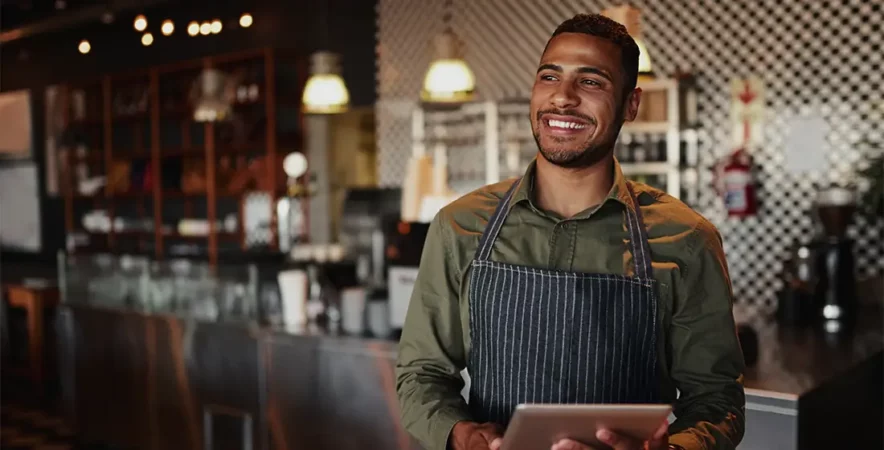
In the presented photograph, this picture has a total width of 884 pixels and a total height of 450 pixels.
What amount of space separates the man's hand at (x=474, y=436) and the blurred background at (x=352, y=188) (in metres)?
1.14

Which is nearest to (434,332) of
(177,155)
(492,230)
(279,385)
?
(492,230)

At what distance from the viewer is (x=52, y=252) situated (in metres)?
9.63

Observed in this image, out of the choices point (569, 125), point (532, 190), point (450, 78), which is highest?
point (450, 78)

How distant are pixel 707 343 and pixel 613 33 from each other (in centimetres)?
58

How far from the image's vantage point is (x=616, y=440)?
51.8 inches

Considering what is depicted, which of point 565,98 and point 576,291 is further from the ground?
point 565,98

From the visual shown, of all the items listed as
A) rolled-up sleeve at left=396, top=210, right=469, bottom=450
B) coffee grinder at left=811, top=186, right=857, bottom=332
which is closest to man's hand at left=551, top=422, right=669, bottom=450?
rolled-up sleeve at left=396, top=210, right=469, bottom=450

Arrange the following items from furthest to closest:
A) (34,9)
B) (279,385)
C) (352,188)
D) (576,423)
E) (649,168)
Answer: (352,188)
(34,9)
(649,168)
(279,385)
(576,423)

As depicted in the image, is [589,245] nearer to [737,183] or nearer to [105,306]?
[737,183]

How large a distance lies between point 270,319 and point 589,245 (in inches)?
111

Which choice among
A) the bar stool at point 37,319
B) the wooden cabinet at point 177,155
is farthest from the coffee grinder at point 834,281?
the bar stool at point 37,319

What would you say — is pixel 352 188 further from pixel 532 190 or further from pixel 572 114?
pixel 572 114

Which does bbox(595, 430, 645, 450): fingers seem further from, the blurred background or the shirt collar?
the blurred background

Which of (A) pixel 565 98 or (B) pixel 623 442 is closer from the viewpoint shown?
(B) pixel 623 442
